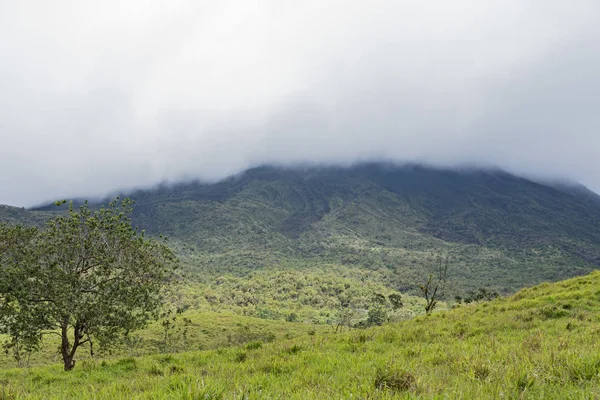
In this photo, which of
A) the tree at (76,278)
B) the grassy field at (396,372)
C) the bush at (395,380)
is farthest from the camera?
the tree at (76,278)

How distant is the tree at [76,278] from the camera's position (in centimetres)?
2078

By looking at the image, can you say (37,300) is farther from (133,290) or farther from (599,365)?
(599,365)

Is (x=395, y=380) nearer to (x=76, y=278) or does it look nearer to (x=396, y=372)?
(x=396, y=372)

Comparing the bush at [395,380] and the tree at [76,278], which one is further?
the tree at [76,278]

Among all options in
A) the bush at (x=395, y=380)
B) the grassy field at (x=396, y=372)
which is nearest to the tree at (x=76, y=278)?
the grassy field at (x=396, y=372)

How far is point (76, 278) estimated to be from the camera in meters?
21.6

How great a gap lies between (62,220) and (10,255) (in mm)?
3916

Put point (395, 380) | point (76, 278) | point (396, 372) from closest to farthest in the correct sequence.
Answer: point (395, 380), point (396, 372), point (76, 278)

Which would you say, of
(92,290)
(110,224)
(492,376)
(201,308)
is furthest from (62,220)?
(201,308)

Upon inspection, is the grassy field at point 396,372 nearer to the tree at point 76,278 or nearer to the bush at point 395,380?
the bush at point 395,380

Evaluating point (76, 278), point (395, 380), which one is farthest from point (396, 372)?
point (76, 278)

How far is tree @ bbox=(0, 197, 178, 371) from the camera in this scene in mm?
20781

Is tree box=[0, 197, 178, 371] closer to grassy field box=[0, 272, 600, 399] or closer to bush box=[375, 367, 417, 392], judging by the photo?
grassy field box=[0, 272, 600, 399]

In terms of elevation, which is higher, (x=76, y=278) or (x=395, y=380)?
(x=395, y=380)
